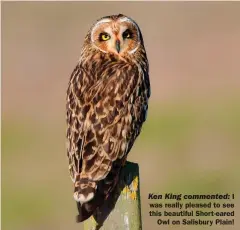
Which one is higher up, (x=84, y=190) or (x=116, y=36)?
(x=116, y=36)

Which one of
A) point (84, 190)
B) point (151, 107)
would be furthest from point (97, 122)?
point (151, 107)

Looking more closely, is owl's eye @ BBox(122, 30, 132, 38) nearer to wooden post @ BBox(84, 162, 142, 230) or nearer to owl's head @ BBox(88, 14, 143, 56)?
owl's head @ BBox(88, 14, 143, 56)

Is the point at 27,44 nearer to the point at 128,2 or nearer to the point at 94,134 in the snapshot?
the point at 128,2

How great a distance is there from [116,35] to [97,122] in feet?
2.14

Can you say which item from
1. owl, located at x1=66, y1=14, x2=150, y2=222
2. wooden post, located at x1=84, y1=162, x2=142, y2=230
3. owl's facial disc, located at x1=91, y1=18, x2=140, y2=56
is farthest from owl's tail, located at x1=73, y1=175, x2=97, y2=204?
owl's facial disc, located at x1=91, y1=18, x2=140, y2=56

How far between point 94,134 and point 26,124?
186 cm

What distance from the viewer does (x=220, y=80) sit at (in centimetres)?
811

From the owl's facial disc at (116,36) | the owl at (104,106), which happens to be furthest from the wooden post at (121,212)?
the owl's facial disc at (116,36)

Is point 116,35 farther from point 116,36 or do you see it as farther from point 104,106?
point 104,106

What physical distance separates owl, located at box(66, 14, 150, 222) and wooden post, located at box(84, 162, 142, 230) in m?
0.05

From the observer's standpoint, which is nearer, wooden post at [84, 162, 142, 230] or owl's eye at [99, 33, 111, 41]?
wooden post at [84, 162, 142, 230]

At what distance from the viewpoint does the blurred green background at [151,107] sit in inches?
295

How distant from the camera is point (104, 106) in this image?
6262 mm

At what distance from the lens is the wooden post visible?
18.8 ft
